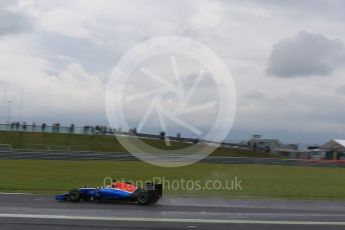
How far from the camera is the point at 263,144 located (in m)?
65.1

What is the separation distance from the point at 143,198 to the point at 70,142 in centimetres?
4835

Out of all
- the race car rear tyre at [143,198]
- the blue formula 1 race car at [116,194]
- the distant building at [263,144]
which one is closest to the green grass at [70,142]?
the distant building at [263,144]

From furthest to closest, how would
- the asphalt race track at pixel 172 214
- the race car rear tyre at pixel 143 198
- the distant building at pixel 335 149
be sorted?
the distant building at pixel 335 149 < the race car rear tyre at pixel 143 198 < the asphalt race track at pixel 172 214

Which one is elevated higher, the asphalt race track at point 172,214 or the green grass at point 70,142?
the green grass at point 70,142

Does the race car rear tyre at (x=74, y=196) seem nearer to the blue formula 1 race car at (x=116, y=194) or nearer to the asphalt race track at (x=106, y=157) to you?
the blue formula 1 race car at (x=116, y=194)

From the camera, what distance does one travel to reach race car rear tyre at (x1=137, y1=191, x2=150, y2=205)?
13.2 metres

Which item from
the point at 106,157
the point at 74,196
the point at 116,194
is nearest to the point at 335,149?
the point at 106,157

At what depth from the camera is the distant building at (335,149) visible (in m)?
51.8

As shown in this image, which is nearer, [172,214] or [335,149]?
[172,214]

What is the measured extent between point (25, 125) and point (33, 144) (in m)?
5.98

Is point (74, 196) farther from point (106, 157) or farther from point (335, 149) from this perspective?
point (335, 149)

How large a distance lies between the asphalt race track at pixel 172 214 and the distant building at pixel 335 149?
38634mm

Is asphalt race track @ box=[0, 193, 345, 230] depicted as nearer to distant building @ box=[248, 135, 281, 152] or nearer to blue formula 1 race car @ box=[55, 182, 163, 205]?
blue formula 1 race car @ box=[55, 182, 163, 205]

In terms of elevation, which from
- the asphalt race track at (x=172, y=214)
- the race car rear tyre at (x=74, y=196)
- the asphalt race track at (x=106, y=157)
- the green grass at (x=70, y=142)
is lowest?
the asphalt race track at (x=172, y=214)
